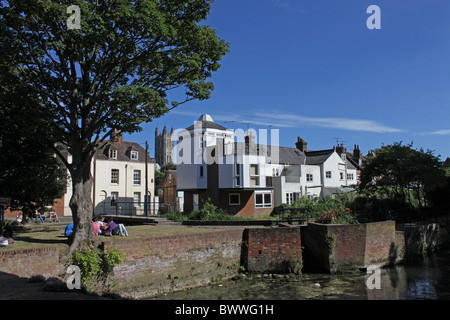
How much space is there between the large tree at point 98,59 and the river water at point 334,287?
6.54m

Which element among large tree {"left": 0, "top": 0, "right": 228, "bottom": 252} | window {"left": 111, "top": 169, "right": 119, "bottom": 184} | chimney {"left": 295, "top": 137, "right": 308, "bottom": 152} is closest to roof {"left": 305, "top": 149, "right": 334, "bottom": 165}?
chimney {"left": 295, "top": 137, "right": 308, "bottom": 152}

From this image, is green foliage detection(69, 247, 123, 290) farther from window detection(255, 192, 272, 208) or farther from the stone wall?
window detection(255, 192, 272, 208)

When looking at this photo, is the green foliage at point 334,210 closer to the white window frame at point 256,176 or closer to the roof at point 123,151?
the white window frame at point 256,176

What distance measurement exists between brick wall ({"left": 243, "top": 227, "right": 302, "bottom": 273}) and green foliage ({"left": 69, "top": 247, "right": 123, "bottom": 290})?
7.64 m

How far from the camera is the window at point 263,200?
36.7 meters

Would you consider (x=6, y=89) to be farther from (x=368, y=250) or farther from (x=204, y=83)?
(x=368, y=250)

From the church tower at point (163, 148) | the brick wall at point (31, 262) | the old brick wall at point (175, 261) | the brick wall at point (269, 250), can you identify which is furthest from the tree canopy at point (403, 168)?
the church tower at point (163, 148)

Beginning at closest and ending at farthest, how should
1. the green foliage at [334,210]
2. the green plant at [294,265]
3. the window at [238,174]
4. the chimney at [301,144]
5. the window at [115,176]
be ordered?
the green plant at [294,265]
the green foliage at [334,210]
the window at [238,174]
the window at [115,176]
the chimney at [301,144]

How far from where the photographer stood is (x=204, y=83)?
605 inches

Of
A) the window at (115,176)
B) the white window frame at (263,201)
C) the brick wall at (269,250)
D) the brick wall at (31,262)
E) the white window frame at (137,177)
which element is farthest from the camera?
the white window frame at (137,177)

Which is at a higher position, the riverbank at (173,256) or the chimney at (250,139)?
the chimney at (250,139)

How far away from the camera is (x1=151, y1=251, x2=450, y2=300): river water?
14.3 metres

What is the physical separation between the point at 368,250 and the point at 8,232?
1799cm
